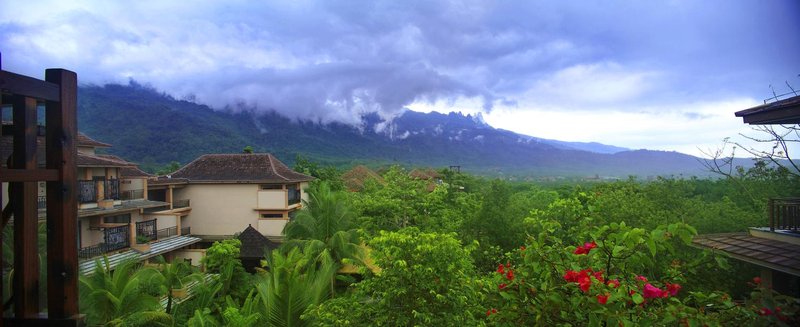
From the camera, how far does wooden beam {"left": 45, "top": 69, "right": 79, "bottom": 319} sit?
2.01 metres

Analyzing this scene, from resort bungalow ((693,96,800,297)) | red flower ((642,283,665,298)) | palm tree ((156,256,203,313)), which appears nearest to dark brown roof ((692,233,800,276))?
resort bungalow ((693,96,800,297))

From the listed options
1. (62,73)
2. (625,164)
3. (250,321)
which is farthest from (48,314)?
(625,164)

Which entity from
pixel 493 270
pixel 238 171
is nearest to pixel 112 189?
pixel 238 171

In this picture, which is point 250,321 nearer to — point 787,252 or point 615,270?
point 615,270

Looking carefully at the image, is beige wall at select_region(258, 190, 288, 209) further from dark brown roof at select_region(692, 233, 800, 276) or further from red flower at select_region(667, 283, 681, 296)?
red flower at select_region(667, 283, 681, 296)

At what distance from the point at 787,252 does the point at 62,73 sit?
834cm

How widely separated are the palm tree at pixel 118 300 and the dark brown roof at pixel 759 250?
895 centimetres

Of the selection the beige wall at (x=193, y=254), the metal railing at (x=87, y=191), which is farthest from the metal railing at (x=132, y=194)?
the beige wall at (x=193, y=254)

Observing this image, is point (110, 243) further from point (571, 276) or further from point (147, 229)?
point (571, 276)

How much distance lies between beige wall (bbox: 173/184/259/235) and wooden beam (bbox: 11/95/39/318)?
1924 centimetres

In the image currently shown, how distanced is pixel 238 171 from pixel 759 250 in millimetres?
19912

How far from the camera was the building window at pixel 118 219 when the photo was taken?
566 inches

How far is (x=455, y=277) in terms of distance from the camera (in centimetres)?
448

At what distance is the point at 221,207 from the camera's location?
20.7 metres
